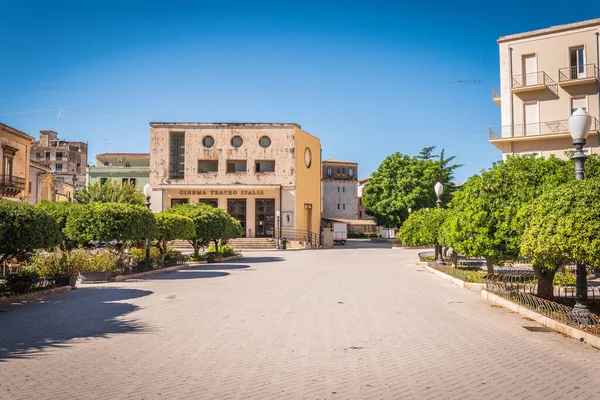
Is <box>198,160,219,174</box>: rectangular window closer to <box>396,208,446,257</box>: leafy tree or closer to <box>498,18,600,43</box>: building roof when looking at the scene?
<box>396,208,446,257</box>: leafy tree

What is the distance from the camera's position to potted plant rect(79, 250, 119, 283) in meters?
17.4

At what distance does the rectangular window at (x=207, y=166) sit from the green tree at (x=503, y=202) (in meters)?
38.0

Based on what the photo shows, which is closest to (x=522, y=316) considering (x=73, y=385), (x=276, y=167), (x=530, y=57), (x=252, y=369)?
(x=252, y=369)

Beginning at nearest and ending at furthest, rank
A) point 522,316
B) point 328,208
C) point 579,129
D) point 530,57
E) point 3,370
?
point 3,370, point 579,129, point 522,316, point 530,57, point 328,208

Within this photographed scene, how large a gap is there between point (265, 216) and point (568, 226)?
4061cm

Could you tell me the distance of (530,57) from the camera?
96.5 ft

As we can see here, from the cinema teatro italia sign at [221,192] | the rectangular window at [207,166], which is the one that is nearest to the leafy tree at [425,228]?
the cinema teatro italia sign at [221,192]

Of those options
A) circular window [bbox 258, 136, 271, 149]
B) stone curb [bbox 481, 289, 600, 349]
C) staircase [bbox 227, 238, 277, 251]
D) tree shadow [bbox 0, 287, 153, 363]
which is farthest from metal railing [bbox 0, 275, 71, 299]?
circular window [bbox 258, 136, 271, 149]

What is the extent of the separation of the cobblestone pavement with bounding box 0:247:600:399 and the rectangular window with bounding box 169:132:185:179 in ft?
117

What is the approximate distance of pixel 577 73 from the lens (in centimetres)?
2822

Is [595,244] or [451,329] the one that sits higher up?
[595,244]

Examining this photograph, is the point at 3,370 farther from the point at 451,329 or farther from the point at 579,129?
the point at 579,129

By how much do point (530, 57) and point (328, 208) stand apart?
4914 cm

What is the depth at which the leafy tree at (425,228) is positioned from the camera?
843 inches
